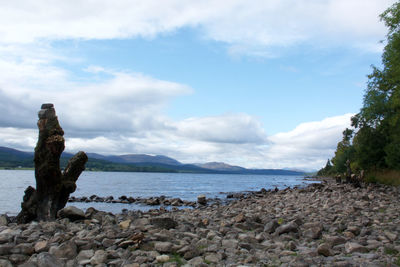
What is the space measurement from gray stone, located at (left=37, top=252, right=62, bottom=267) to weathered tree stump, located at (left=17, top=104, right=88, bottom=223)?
7.46 metres

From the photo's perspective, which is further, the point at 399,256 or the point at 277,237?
the point at 277,237

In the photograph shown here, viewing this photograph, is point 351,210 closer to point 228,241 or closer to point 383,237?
point 383,237

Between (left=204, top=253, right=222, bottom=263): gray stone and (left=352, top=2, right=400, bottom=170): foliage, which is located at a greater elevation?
(left=352, top=2, right=400, bottom=170): foliage

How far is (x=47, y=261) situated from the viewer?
288 inches

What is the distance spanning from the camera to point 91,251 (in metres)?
8.27

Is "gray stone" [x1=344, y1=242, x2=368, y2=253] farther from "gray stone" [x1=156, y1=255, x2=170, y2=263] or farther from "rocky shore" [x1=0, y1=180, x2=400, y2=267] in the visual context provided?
"gray stone" [x1=156, y1=255, x2=170, y2=263]

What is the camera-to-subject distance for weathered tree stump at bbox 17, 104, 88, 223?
14281mm

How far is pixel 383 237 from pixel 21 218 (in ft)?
43.7

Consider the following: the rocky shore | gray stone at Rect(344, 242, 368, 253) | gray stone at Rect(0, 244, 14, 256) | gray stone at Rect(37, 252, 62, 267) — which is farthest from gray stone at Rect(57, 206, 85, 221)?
gray stone at Rect(344, 242, 368, 253)

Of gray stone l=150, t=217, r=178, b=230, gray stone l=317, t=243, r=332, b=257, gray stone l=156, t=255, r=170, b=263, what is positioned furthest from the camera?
gray stone l=150, t=217, r=178, b=230

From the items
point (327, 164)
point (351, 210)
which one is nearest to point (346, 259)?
point (351, 210)

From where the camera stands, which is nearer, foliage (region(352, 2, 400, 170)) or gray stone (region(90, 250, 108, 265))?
gray stone (region(90, 250, 108, 265))

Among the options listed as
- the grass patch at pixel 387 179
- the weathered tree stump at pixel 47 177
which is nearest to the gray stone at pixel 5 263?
the weathered tree stump at pixel 47 177

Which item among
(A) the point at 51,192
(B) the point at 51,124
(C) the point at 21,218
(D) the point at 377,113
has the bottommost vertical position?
(C) the point at 21,218
